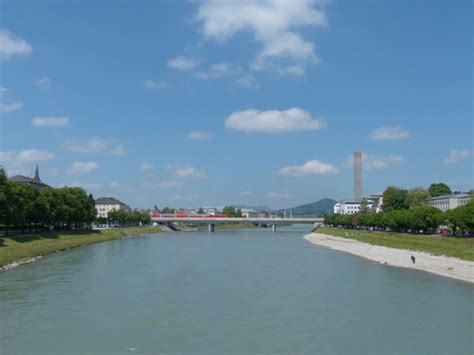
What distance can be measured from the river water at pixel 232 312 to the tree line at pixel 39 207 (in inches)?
680

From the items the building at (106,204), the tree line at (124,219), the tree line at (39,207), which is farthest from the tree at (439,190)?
the building at (106,204)

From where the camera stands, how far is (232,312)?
2203 cm

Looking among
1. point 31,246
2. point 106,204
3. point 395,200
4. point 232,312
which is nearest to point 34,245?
point 31,246

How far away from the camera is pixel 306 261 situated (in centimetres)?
4522

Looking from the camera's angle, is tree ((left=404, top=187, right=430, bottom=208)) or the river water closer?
the river water

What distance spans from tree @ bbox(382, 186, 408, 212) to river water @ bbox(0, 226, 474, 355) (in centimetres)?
6795

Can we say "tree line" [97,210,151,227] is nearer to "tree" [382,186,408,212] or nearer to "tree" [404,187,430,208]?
"tree" [382,186,408,212]

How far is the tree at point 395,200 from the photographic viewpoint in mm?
101625

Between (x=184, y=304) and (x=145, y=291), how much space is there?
442cm

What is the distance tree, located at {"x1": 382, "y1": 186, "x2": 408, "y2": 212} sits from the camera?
10162cm

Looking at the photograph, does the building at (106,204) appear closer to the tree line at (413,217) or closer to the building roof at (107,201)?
the building roof at (107,201)

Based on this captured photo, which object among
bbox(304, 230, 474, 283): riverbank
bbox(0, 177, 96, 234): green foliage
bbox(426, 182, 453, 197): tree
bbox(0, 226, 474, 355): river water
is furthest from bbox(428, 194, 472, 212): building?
bbox(0, 226, 474, 355): river water

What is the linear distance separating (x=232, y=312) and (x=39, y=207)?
45816 millimetres

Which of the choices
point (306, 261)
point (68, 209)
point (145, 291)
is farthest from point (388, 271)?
point (68, 209)
